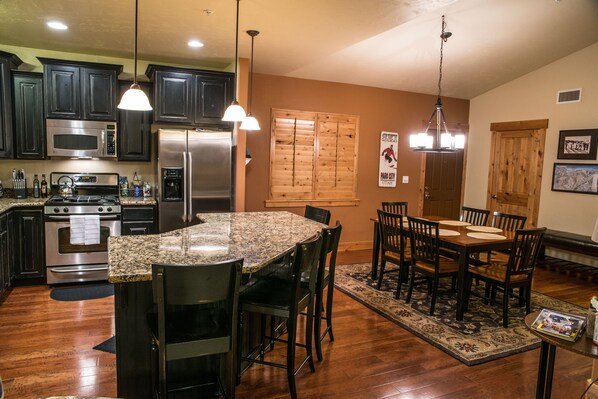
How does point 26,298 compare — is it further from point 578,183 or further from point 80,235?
point 578,183

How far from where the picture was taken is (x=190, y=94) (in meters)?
4.99

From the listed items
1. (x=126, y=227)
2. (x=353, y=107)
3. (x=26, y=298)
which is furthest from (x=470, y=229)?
(x=26, y=298)

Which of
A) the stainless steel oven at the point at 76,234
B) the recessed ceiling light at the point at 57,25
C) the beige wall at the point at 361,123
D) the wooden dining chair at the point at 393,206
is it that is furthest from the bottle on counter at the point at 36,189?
the wooden dining chair at the point at 393,206

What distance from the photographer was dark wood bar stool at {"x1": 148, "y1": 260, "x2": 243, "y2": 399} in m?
1.82

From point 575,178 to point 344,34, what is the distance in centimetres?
448

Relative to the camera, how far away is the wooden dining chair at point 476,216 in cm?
507

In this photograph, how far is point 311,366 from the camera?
9.46 ft

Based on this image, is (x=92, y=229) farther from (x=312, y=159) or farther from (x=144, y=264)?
(x=312, y=159)

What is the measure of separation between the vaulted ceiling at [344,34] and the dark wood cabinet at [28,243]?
76.5 inches

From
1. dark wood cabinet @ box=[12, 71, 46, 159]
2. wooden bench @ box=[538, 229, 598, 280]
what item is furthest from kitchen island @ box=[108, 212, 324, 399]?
wooden bench @ box=[538, 229, 598, 280]

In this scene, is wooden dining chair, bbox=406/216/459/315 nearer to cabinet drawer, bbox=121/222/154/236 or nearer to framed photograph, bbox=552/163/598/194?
cabinet drawer, bbox=121/222/154/236

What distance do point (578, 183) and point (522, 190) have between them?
35.6 inches

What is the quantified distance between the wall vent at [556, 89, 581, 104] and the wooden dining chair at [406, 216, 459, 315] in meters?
3.74

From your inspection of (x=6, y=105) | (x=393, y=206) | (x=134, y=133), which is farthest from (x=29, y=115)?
(x=393, y=206)
